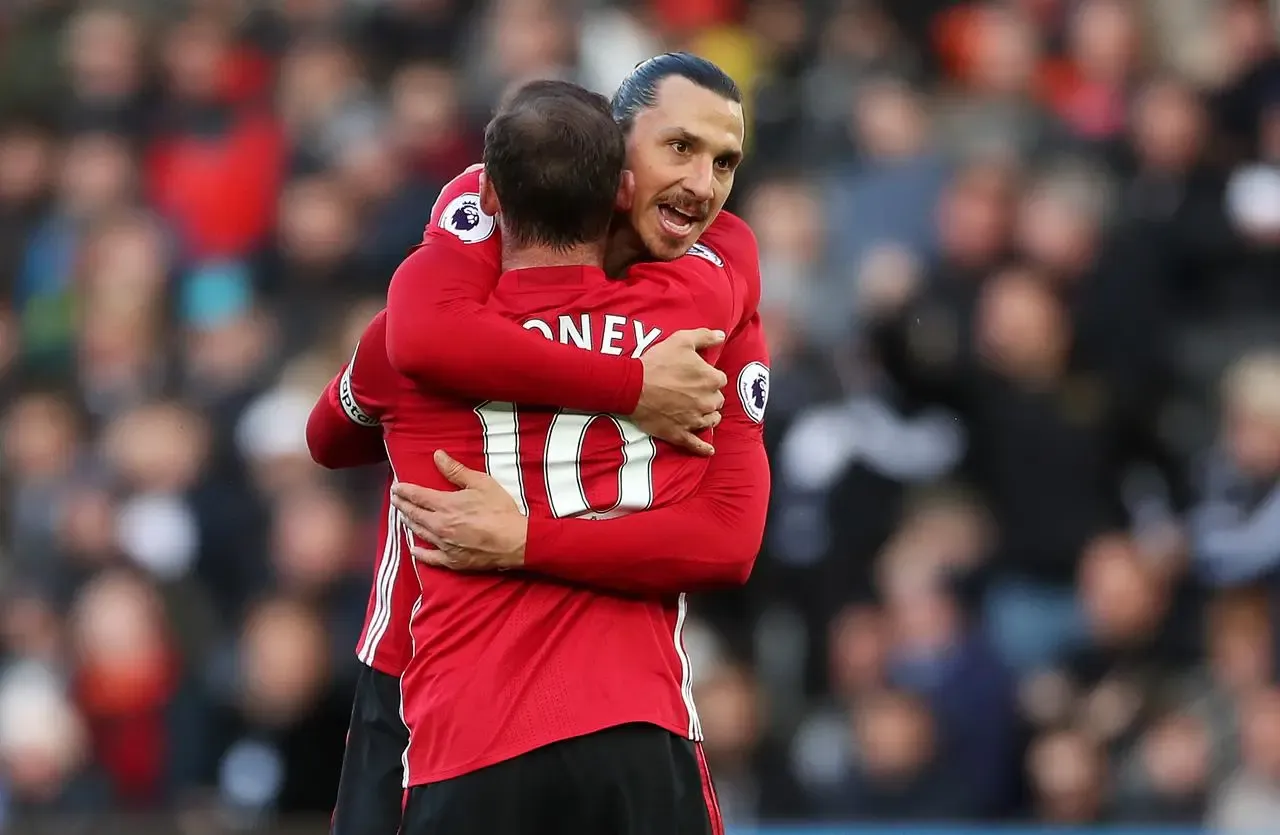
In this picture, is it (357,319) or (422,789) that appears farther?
(357,319)

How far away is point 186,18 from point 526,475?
24.4ft

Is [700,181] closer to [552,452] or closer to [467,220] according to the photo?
[467,220]

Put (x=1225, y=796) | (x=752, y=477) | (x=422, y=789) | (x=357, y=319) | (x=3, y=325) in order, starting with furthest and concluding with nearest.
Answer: (x=3, y=325)
(x=357, y=319)
(x=1225, y=796)
(x=752, y=477)
(x=422, y=789)

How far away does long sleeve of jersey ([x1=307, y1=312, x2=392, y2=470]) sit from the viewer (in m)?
3.47

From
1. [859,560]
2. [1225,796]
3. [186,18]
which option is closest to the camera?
[1225,796]

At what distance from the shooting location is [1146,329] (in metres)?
7.31

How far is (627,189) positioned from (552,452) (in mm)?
448

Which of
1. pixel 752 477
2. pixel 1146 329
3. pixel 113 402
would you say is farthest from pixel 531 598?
pixel 113 402

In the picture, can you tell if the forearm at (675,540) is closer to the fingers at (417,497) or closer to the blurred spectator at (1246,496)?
the fingers at (417,497)

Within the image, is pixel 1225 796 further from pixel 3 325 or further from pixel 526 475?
pixel 3 325

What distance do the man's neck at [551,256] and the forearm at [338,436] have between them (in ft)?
1.55

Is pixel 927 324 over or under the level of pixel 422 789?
over

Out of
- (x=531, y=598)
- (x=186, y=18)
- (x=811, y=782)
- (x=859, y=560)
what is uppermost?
(x=186, y=18)

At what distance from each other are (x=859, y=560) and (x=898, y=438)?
0.44 metres
